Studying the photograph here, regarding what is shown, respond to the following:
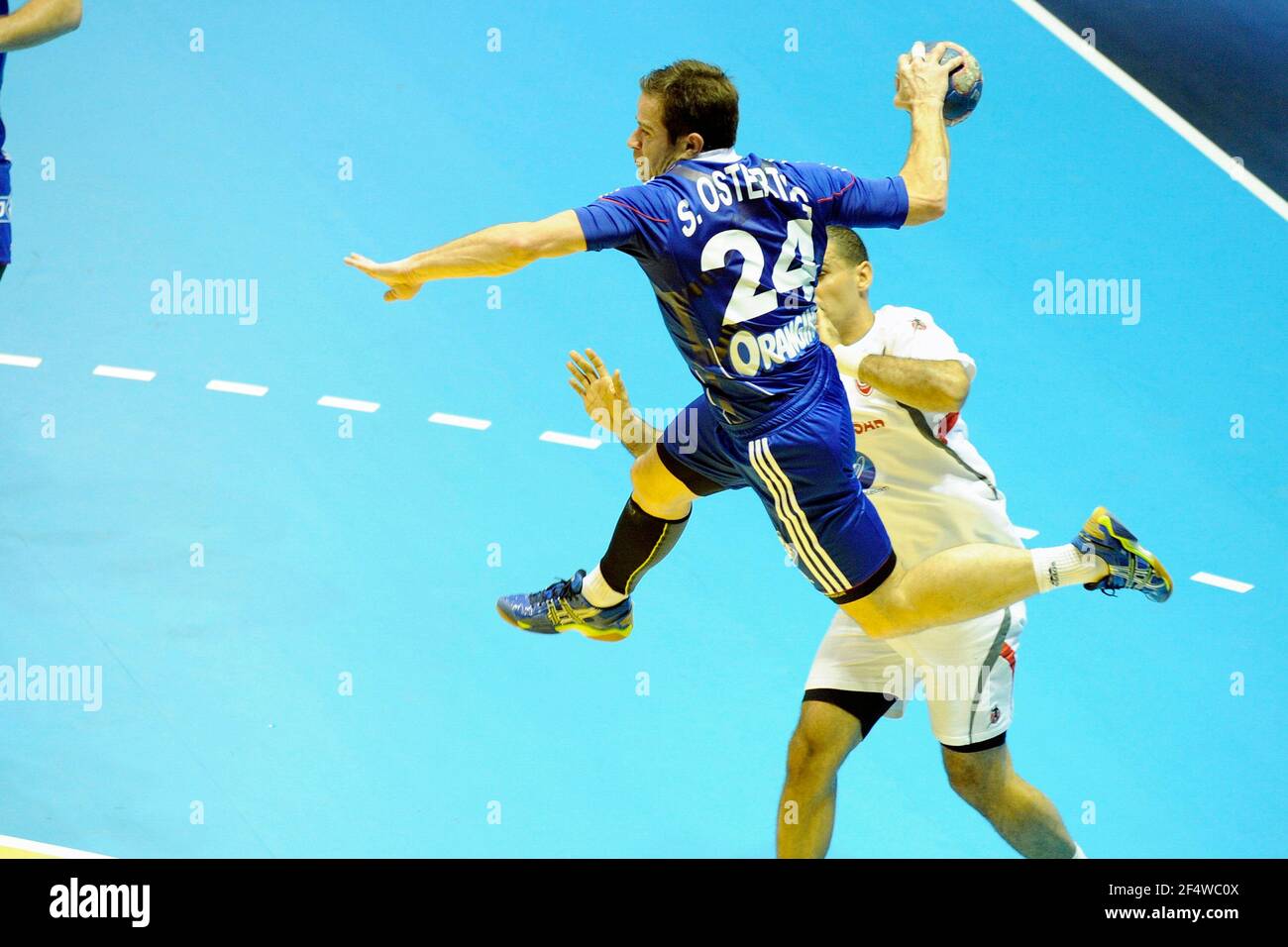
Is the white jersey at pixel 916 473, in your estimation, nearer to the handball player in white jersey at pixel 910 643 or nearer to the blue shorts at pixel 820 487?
the handball player in white jersey at pixel 910 643

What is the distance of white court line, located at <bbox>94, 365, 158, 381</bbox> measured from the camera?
980 centimetres

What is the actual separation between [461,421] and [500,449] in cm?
34

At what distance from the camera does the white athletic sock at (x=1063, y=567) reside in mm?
5969

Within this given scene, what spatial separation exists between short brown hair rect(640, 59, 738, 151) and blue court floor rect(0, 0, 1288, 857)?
117 inches

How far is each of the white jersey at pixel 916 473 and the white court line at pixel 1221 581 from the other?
283cm

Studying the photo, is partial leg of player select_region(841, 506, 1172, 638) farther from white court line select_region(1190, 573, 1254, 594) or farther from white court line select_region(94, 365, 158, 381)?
white court line select_region(94, 365, 158, 381)

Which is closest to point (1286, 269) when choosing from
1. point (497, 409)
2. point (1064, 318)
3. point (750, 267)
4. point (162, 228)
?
point (1064, 318)

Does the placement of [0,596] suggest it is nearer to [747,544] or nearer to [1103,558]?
[747,544]

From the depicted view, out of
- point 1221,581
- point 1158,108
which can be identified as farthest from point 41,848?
point 1158,108

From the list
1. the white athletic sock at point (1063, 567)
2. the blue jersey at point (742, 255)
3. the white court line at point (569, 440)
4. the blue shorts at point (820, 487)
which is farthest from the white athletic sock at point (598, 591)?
the white court line at point (569, 440)

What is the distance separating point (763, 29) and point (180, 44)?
13.6 feet

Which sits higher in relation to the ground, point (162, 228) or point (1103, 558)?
point (162, 228)

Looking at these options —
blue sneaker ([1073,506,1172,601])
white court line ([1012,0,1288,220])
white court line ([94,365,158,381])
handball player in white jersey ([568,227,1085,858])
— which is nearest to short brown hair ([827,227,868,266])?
handball player in white jersey ([568,227,1085,858])

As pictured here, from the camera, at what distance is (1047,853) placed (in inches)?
255
